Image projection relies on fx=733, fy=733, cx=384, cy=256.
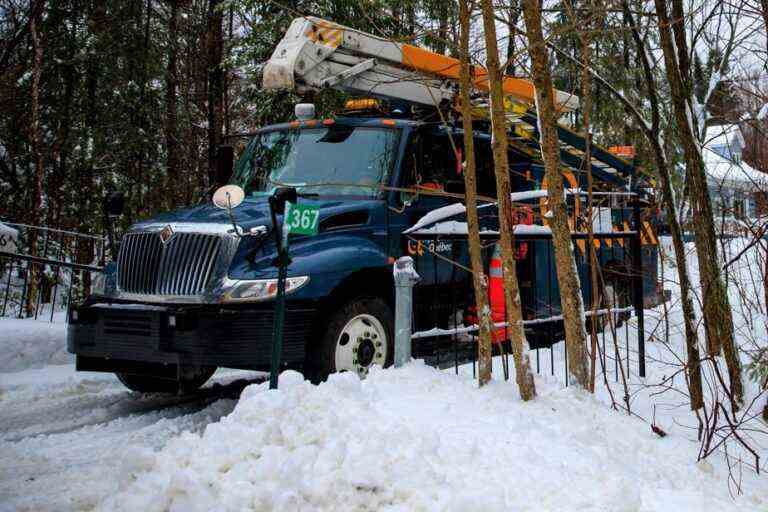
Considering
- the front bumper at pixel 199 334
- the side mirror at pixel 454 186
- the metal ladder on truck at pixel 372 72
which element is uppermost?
the metal ladder on truck at pixel 372 72

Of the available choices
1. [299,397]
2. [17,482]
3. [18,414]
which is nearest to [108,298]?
[18,414]

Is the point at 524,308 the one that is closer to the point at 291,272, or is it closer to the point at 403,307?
the point at 403,307

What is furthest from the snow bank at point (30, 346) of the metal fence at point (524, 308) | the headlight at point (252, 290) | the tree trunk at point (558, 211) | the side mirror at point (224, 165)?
the tree trunk at point (558, 211)

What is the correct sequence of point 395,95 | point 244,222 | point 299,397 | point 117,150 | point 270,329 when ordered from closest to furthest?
point 299,397
point 270,329
point 244,222
point 395,95
point 117,150

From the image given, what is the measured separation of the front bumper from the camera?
5.11 metres

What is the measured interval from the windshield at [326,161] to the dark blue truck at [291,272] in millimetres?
13

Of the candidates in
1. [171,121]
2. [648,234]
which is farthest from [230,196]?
[171,121]

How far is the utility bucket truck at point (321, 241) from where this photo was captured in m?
5.27

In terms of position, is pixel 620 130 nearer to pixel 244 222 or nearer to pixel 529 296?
pixel 529 296

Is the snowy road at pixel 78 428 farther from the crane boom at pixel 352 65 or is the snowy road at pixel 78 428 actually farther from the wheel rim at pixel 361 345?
the crane boom at pixel 352 65

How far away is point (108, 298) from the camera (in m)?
6.02

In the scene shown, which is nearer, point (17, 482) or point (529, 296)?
point (17, 482)

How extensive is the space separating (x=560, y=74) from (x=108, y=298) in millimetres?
9908

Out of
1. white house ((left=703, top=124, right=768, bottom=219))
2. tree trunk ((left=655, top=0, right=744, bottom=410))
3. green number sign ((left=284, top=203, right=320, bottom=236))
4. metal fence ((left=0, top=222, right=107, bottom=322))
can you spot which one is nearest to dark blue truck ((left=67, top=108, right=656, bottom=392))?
green number sign ((left=284, top=203, right=320, bottom=236))
